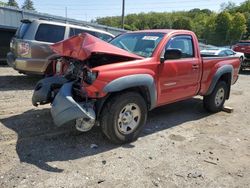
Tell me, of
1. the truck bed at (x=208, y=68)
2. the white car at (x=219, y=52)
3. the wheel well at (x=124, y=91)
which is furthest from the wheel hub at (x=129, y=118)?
the white car at (x=219, y=52)

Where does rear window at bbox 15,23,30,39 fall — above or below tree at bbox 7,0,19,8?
below

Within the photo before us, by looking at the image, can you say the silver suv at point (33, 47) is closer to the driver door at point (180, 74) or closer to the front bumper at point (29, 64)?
the front bumper at point (29, 64)

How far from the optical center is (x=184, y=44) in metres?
5.91

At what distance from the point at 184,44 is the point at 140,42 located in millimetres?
998

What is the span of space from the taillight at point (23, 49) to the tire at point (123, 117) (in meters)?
4.56

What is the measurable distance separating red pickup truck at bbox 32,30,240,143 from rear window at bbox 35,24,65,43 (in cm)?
323

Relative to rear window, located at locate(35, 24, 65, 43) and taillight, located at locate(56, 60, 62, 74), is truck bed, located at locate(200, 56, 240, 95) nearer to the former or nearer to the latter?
taillight, located at locate(56, 60, 62, 74)

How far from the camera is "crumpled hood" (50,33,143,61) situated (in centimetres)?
426

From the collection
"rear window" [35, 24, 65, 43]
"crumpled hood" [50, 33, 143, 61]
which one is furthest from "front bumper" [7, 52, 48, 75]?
"crumpled hood" [50, 33, 143, 61]

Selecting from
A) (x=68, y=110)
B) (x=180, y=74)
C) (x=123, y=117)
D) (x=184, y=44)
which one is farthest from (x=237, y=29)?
(x=68, y=110)

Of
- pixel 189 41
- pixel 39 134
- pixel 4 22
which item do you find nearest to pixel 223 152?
pixel 189 41

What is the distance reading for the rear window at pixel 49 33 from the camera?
27.7 feet

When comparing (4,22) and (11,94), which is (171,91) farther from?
(4,22)

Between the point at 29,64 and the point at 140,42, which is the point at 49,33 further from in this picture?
the point at 140,42
